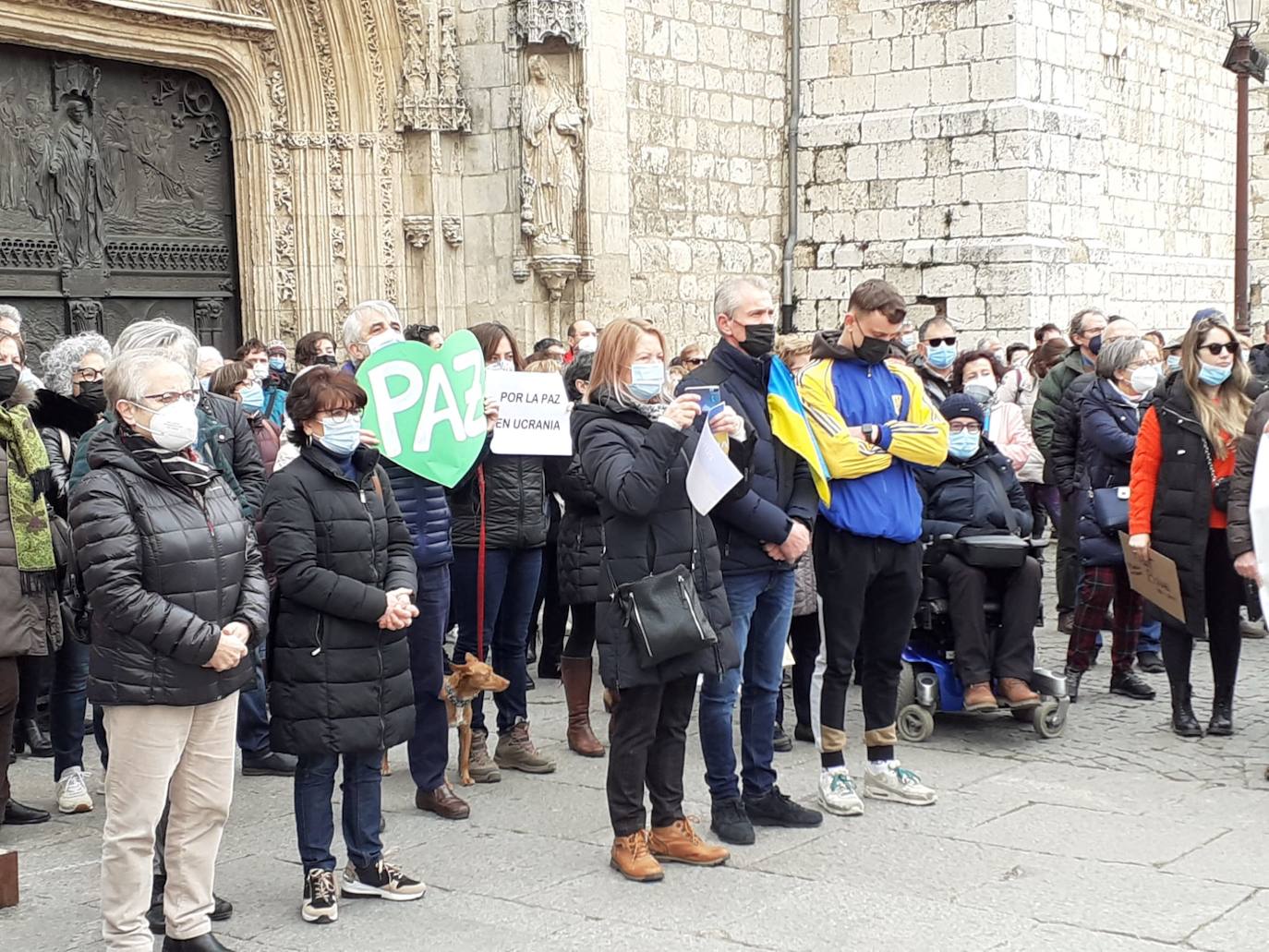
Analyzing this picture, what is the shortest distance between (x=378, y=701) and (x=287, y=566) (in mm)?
524

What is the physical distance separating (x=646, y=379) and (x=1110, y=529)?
370 cm

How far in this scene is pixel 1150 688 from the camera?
8.58 metres

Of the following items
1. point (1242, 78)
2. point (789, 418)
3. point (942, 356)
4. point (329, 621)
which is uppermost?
point (1242, 78)

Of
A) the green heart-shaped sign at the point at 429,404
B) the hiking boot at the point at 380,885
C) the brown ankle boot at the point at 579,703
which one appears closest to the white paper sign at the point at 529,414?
the green heart-shaped sign at the point at 429,404

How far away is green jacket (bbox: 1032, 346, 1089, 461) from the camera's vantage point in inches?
412

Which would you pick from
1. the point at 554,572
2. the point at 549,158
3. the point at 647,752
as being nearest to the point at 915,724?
the point at 554,572

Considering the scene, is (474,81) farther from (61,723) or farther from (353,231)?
(61,723)

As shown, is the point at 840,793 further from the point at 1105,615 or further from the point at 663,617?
the point at 1105,615

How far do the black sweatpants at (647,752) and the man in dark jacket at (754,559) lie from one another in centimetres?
23

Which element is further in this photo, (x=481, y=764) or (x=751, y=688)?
(x=481, y=764)

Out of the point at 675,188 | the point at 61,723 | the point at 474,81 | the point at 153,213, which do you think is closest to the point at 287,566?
the point at 61,723

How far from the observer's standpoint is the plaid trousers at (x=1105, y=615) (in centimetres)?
855

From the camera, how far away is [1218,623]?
760cm

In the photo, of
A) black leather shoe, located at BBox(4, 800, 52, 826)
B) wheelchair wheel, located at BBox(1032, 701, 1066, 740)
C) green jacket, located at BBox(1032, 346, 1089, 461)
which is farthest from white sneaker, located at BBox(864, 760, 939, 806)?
green jacket, located at BBox(1032, 346, 1089, 461)
